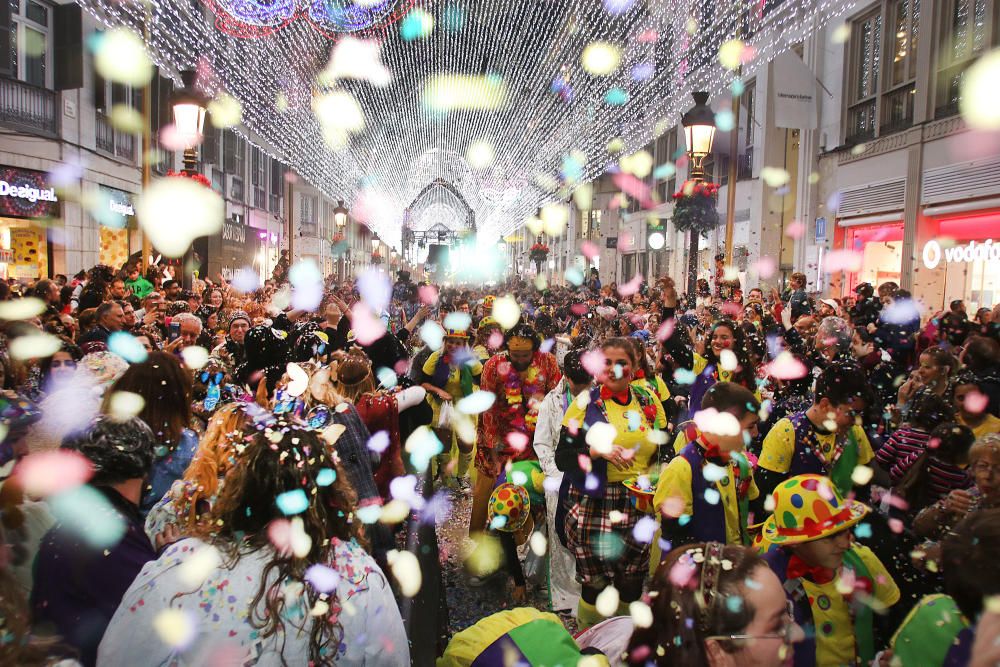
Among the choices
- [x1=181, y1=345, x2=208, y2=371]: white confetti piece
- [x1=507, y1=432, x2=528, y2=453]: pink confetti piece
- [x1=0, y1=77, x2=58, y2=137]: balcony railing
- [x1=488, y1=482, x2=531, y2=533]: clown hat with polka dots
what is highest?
[x1=0, y1=77, x2=58, y2=137]: balcony railing

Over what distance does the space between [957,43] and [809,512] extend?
15441mm

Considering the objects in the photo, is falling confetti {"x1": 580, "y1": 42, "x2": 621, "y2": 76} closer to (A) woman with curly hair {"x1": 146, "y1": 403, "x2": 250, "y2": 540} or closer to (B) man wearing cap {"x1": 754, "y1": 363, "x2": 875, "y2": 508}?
(B) man wearing cap {"x1": 754, "y1": 363, "x2": 875, "y2": 508}

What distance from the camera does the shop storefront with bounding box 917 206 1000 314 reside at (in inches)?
510

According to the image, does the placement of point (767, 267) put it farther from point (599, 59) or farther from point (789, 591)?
point (789, 591)

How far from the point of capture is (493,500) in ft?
16.7

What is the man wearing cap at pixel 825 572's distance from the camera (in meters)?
2.61

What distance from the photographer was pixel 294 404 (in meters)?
4.00

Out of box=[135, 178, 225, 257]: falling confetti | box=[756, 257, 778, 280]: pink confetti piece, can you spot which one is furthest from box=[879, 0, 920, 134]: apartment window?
box=[135, 178, 225, 257]: falling confetti

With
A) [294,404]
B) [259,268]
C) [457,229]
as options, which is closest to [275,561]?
[294,404]

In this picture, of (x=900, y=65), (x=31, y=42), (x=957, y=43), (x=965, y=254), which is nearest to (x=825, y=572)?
(x=965, y=254)

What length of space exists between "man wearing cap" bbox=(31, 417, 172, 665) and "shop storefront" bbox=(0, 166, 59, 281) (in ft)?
54.9

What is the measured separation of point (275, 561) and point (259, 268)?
3680 centimetres

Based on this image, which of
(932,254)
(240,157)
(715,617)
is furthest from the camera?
(240,157)

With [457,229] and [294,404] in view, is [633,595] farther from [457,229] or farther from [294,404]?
[457,229]
